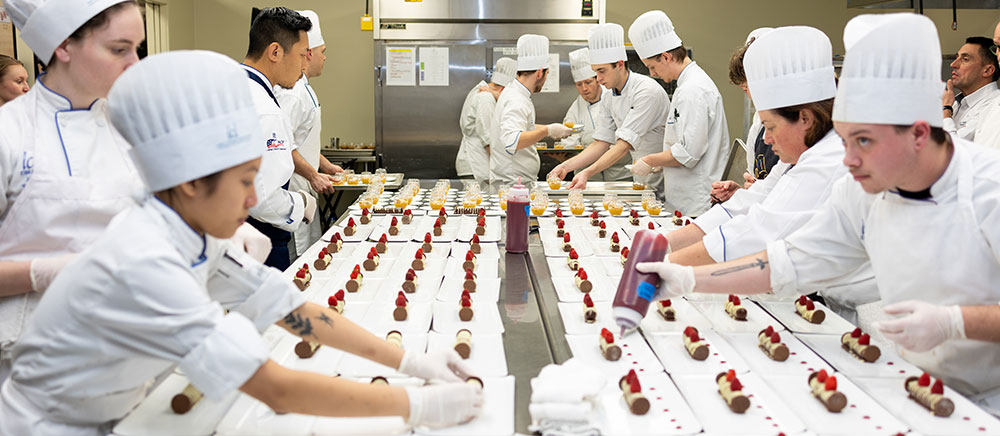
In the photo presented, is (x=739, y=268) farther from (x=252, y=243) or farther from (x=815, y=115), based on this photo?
(x=252, y=243)

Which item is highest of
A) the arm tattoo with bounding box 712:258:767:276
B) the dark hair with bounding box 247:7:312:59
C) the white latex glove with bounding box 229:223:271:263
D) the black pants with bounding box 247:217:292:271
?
the dark hair with bounding box 247:7:312:59

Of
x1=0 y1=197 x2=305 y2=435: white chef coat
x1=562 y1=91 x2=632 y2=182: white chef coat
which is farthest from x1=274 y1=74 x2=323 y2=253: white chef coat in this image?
x1=0 y1=197 x2=305 y2=435: white chef coat

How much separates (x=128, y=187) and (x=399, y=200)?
1821mm

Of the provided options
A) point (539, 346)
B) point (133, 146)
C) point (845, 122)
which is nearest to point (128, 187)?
point (133, 146)

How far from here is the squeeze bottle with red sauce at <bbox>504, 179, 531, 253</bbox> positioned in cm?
259

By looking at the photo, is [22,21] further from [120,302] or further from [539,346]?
[539,346]

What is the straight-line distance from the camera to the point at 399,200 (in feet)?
11.5

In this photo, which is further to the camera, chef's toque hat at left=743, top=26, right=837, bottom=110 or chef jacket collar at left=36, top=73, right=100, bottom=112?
chef's toque hat at left=743, top=26, right=837, bottom=110

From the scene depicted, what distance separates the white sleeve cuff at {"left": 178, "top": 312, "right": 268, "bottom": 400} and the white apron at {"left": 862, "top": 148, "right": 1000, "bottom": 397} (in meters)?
1.35

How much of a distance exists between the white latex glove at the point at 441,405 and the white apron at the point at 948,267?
3.32 feet

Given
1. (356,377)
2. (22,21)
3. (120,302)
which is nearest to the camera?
(120,302)

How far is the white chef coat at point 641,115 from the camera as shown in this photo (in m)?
4.29

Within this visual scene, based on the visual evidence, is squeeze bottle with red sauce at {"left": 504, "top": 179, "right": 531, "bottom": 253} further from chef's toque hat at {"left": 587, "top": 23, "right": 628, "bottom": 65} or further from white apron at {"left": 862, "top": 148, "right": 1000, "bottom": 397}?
chef's toque hat at {"left": 587, "top": 23, "right": 628, "bottom": 65}

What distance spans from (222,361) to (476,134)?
4.97 metres
